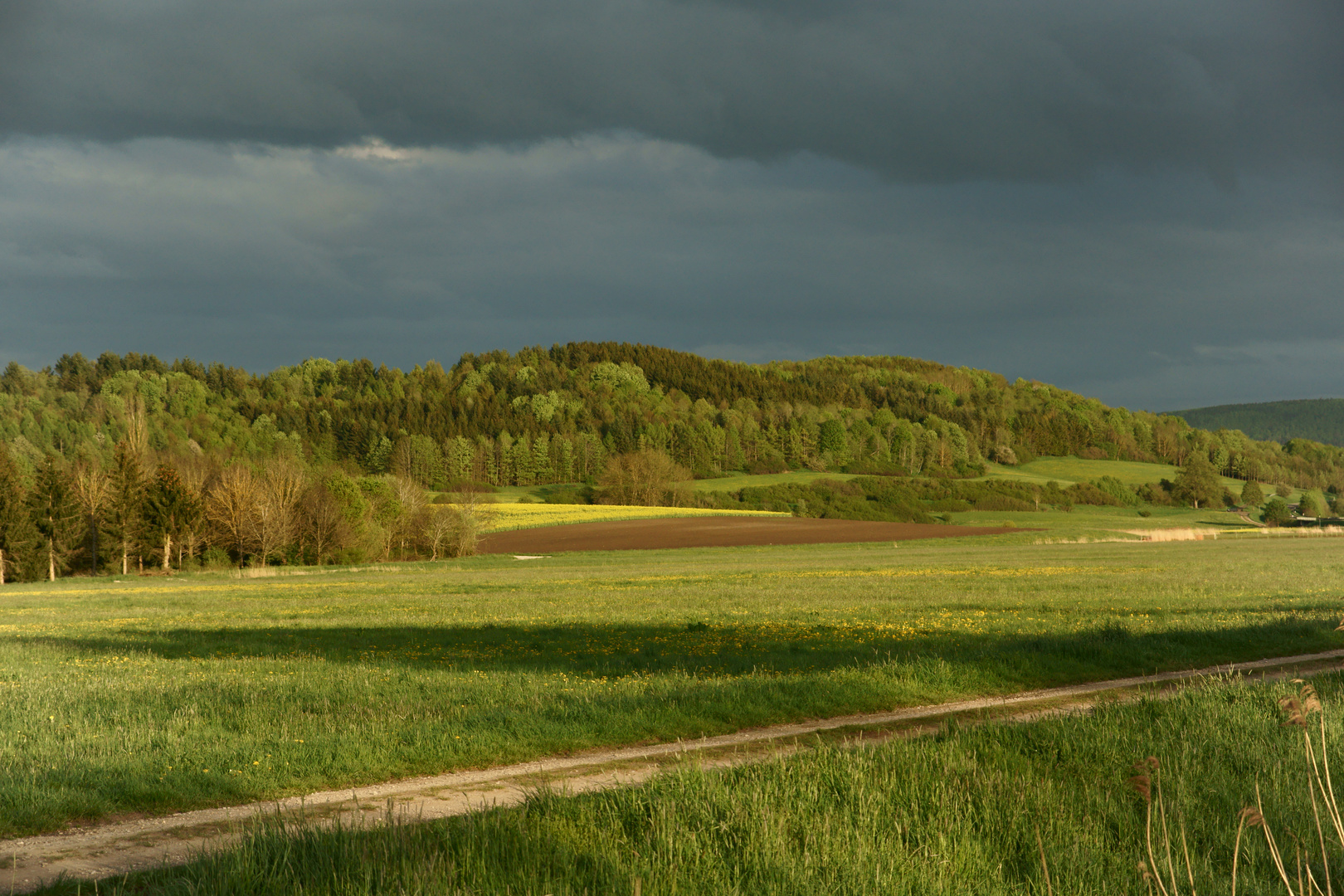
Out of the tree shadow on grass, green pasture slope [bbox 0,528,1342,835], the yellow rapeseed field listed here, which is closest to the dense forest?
the yellow rapeseed field

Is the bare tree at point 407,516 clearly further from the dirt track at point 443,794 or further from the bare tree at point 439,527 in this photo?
the dirt track at point 443,794

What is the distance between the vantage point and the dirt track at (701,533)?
78.0 m

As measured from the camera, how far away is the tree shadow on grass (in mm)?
16875

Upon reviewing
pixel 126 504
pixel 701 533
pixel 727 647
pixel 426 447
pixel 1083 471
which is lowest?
pixel 701 533

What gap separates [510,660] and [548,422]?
463ft

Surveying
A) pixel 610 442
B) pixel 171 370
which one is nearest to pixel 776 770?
pixel 610 442

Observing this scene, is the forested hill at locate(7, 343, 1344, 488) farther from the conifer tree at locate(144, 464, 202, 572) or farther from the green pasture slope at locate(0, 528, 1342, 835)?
the green pasture slope at locate(0, 528, 1342, 835)

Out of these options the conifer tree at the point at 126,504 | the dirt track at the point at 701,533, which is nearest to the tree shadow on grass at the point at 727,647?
the conifer tree at the point at 126,504

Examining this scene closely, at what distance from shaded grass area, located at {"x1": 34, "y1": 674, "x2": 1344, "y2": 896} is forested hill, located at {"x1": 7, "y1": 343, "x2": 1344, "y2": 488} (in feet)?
367

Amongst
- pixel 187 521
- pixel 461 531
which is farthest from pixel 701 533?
pixel 187 521

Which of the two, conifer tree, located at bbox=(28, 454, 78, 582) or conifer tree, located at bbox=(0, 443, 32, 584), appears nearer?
conifer tree, located at bbox=(0, 443, 32, 584)

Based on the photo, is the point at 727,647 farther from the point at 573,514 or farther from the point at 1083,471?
the point at 1083,471

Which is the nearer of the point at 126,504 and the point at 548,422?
the point at 126,504

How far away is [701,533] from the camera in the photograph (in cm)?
8275
